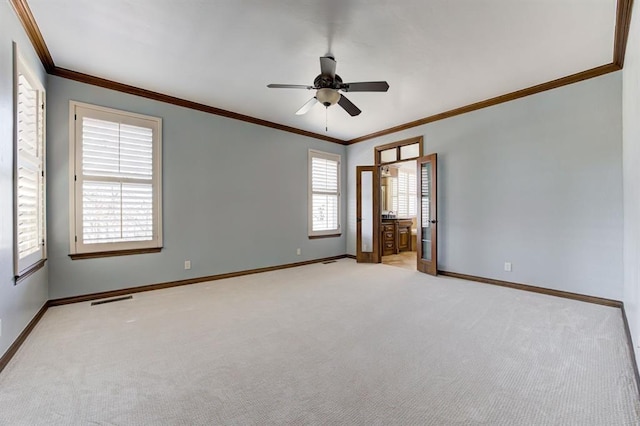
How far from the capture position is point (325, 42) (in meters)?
2.67

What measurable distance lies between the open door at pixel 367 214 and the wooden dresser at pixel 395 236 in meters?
0.88

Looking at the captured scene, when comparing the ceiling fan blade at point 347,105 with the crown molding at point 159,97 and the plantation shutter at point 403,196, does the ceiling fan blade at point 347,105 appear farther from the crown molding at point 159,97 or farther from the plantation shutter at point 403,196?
the plantation shutter at point 403,196

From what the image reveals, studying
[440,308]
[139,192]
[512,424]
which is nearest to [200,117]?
[139,192]

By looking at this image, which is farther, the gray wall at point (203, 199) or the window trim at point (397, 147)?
the window trim at point (397, 147)

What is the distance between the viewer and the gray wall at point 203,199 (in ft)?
10.7

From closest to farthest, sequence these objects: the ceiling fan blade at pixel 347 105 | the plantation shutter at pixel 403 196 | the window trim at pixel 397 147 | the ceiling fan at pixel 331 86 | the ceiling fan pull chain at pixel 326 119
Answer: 1. the ceiling fan at pixel 331 86
2. the ceiling fan blade at pixel 347 105
3. the ceiling fan pull chain at pixel 326 119
4. the window trim at pixel 397 147
5. the plantation shutter at pixel 403 196

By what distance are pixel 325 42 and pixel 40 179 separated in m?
3.30

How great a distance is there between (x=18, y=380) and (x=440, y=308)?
3568mm

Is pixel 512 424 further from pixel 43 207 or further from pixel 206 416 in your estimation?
pixel 43 207

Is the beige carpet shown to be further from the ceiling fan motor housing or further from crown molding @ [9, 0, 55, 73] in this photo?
crown molding @ [9, 0, 55, 73]

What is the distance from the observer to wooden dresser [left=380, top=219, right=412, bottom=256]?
6.91 m

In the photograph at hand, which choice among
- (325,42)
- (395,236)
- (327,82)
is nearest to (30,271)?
(327,82)

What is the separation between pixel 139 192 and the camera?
12.4 ft

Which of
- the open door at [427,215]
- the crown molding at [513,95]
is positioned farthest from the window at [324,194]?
the open door at [427,215]
